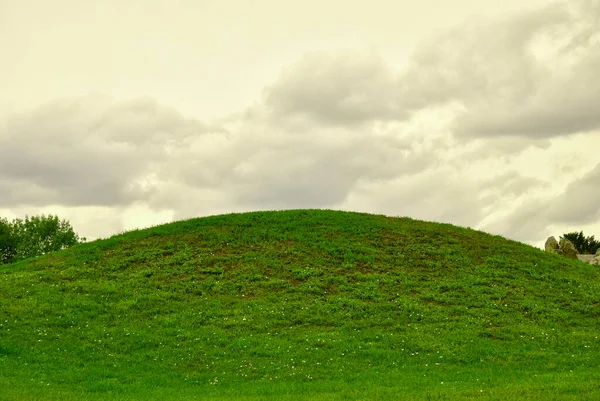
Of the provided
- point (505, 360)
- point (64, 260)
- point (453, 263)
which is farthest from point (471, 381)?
point (64, 260)

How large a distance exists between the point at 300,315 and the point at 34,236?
6943 cm

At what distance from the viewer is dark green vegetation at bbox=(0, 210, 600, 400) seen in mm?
19375

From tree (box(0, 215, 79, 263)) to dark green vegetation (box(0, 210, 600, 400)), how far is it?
45983 millimetres

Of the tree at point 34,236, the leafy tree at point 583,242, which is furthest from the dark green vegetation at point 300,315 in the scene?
the leafy tree at point 583,242

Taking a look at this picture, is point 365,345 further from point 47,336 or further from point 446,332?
point 47,336

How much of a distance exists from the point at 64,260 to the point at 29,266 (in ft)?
7.90

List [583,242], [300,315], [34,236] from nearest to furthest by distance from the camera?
1. [300,315]
2. [34,236]
3. [583,242]

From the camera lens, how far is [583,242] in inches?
4250

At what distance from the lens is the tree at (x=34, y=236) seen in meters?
82.8

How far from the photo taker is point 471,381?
18938 millimetres

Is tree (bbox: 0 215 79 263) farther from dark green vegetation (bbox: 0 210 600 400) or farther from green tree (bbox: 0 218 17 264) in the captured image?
dark green vegetation (bbox: 0 210 600 400)

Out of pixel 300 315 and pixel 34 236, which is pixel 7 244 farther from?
pixel 300 315

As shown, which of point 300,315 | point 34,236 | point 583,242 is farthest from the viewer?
point 583,242

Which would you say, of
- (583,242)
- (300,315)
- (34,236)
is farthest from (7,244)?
(583,242)
